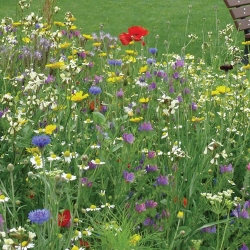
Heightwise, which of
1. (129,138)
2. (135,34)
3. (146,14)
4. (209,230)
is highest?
(135,34)

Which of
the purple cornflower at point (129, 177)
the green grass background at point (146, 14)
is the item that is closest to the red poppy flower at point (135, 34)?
the purple cornflower at point (129, 177)

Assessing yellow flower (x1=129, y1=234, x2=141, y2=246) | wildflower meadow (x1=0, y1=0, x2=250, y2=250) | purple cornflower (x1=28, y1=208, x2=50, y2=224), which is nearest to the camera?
purple cornflower (x1=28, y1=208, x2=50, y2=224)

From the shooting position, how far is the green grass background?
905 centimetres

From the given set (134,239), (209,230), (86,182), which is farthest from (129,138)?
(134,239)

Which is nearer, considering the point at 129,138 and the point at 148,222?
the point at 148,222

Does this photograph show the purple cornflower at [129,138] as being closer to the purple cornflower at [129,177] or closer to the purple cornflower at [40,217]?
the purple cornflower at [129,177]

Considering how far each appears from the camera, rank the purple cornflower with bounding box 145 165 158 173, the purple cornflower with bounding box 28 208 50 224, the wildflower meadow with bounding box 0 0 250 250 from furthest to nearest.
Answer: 1. the purple cornflower with bounding box 145 165 158 173
2. the wildflower meadow with bounding box 0 0 250 250
3. the purple cornflower with bounding box 28 208 50 224

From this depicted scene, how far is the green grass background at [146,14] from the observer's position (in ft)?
29.7

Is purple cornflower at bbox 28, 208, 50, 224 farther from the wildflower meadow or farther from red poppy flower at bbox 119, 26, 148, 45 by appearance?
red poppy flower at bbox 119, 26, 148, 45

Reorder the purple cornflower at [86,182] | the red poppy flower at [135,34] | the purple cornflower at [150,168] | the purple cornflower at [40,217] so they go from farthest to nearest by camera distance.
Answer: the red poppy flower at [135,34], the purple cornflower at [150,168], the purple cornflower at [86,182], the purple cornflower at [40,217]

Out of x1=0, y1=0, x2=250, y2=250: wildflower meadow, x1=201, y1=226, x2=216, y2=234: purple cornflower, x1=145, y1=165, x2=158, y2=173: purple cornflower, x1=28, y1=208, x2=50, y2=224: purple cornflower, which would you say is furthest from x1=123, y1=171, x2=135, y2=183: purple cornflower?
x1=28, y1=208, x2=50, y2=224: purple cornflower

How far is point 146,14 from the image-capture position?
10586mm

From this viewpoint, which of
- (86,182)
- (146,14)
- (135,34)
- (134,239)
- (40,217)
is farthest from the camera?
(146,14)

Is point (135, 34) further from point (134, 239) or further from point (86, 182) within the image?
point (134, 239)
